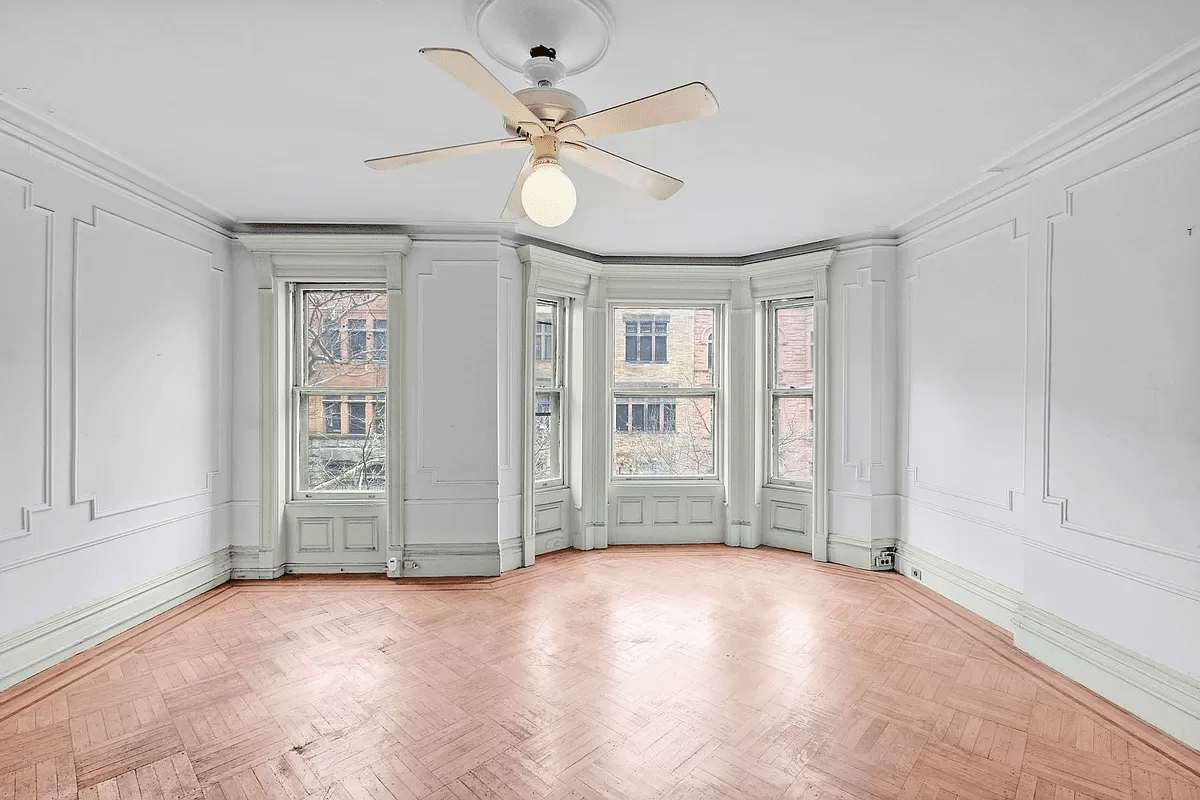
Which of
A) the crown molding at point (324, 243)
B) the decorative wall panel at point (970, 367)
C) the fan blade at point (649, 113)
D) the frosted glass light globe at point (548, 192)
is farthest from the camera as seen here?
the crown molding at point (324, 243)

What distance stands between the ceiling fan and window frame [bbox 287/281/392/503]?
2881 millimetres

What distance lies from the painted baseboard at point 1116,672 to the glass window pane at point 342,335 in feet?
15.5

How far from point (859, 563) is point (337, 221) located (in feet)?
16.5

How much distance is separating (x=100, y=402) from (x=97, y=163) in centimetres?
137

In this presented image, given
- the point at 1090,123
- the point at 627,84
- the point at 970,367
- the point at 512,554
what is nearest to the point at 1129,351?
the point at 1090,123

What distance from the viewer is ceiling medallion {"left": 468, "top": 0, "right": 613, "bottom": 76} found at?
207 centimetres

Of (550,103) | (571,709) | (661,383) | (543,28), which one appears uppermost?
(543,28)

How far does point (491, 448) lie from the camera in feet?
16.1

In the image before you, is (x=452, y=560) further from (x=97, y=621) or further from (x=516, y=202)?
(x=516, y=202)

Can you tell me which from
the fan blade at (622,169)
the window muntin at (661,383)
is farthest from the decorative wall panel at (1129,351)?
the window muntin at (661,383)

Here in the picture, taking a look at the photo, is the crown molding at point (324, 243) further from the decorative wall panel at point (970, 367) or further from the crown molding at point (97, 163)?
the decorative wall panel at point (970, 367)

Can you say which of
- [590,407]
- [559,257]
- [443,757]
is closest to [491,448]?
[590,407]

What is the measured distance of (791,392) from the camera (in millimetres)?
5738

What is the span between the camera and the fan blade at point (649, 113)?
5.96 ft
